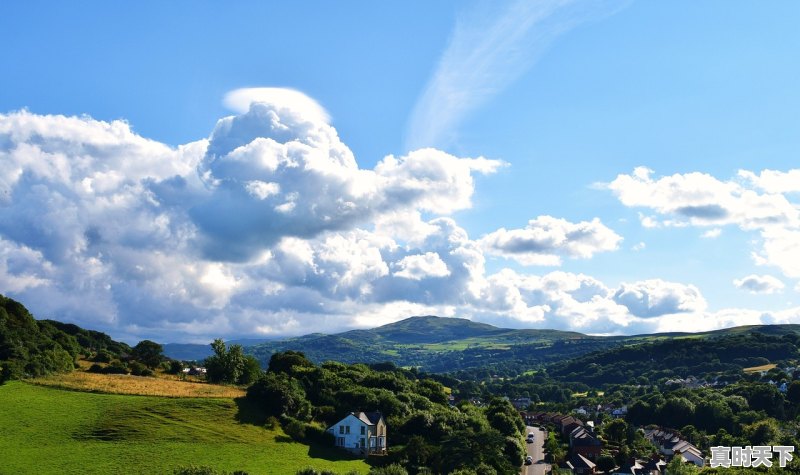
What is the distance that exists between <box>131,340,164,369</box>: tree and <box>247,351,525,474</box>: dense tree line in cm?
2992

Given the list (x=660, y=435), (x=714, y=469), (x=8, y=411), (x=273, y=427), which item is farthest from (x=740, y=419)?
(x=8, y=411)

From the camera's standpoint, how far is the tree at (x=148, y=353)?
123 meters

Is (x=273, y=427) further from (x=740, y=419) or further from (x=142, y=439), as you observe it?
(x=740, y=419)

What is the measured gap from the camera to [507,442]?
88938 millimetres

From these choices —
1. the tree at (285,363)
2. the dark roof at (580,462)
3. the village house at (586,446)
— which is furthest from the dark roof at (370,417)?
the village house at (586,446)

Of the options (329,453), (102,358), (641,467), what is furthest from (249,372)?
(641,467)

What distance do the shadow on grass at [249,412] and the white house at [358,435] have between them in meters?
8.93

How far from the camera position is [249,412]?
269ft

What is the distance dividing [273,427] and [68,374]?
33.0m

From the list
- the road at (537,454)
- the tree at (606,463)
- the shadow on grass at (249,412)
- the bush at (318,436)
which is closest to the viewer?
the shadow on grass at (249,412)

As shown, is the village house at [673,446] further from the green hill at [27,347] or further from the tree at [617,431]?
the green hill at [27,347]

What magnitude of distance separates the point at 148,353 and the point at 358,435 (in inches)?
2602

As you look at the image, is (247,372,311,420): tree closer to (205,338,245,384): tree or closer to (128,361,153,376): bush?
(205,338,245,384): tree

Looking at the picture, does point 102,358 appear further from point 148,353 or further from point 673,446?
point 673,446
